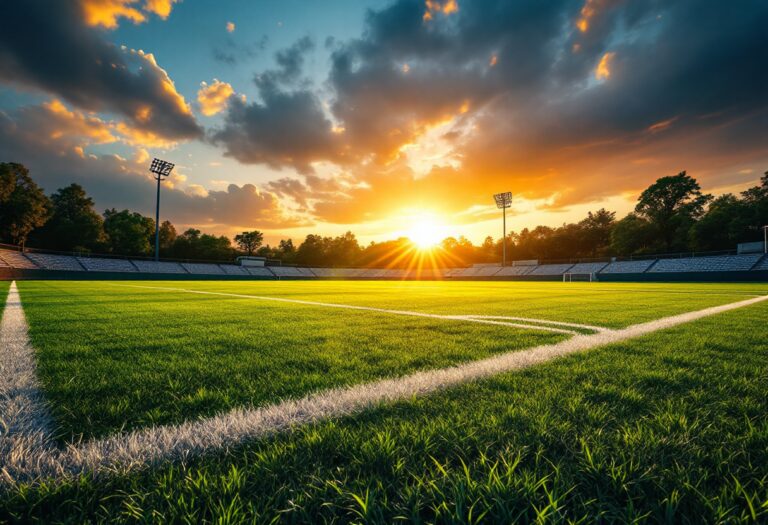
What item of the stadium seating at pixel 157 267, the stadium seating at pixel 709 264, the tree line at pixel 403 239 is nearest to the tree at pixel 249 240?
the tree line at pixel 403 239

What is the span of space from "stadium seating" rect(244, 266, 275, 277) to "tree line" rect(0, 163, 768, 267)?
14427 mm

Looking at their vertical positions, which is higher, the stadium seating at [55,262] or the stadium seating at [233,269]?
the stadium seating at [55,262]

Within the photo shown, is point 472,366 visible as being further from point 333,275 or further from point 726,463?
point 333,275

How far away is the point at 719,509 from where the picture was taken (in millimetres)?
946

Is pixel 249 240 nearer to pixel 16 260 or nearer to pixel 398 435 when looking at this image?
pixel 16 260

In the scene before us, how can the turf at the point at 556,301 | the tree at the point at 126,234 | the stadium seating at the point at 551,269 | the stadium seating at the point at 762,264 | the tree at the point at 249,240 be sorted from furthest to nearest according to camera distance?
the tree at the point at 249,240 < the tree at the point at 126,234 < the stadium seating at the point at 551,269 < the stadium seating at the point at 762,264 < the turf at the point at 556,301

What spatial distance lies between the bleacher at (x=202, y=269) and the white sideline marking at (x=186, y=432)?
163ft

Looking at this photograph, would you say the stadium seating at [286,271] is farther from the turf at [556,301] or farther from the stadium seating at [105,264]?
the turf at [556,301]

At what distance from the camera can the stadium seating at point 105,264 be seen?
37941 mm

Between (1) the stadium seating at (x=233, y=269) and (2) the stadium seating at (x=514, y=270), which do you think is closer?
(1) the stadium seating at (x=233, y=269)

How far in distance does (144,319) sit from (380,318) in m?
3.60

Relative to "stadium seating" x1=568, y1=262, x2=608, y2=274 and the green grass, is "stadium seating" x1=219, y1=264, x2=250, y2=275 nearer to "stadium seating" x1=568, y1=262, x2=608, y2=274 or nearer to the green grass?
"stadium seating" x1=568, y1=262, x2=608, y2=274

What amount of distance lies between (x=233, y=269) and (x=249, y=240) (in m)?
33.2

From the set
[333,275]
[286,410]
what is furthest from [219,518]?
[333,275]
